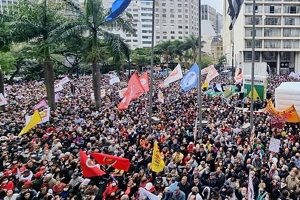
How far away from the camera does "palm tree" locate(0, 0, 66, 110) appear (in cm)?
2420

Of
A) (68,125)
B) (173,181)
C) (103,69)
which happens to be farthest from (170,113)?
(103,69)

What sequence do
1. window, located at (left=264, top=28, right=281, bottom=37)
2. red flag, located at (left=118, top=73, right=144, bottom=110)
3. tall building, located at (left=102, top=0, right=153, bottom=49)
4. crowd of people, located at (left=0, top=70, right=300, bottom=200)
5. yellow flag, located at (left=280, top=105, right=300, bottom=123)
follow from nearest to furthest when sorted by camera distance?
crowd of people, located at (left=0, top=70, right=300, bottom=200) < red flag, located at (left=118, top=73, right=144, bottom=110) < yellow flag, located at (left=280, top=105, right=300, bottom=123) < window, located at (left=264, top=28, right=281, bottom=37) < tall building, located at (left=102, top=0, right=153, bottom=49)

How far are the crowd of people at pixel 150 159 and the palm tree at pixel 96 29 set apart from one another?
445 cm

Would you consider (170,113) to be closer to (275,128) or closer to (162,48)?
(275,128)

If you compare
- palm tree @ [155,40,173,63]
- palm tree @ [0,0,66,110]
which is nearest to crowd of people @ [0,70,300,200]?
palm tree @ [0,0,66,110]

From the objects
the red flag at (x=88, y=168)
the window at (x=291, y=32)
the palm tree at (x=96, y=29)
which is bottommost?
the red flag at (x=88, y=168)

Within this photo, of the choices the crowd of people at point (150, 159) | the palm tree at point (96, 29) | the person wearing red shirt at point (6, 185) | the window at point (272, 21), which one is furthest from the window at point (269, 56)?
the person wearing red shirt at point (6, 185)

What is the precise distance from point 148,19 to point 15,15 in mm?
121640

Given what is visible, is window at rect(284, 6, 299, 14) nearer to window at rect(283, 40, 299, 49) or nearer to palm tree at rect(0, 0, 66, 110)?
window at rect(283, 40, 299, 49)

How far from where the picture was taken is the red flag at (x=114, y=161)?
1006 cm

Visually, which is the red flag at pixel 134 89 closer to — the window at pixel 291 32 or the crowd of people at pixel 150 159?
the crowd of people at pixel 150 159

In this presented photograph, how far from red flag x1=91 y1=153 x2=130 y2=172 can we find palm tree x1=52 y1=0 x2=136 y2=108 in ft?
46.4

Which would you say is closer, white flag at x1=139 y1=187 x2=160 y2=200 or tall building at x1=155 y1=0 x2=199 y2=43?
white flag at x1=139 y1=187 x2=160 y2=200

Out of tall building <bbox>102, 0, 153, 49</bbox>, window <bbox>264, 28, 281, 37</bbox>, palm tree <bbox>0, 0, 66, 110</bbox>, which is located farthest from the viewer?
tall building <bbox>102, 0, 153, 49</bbox>
